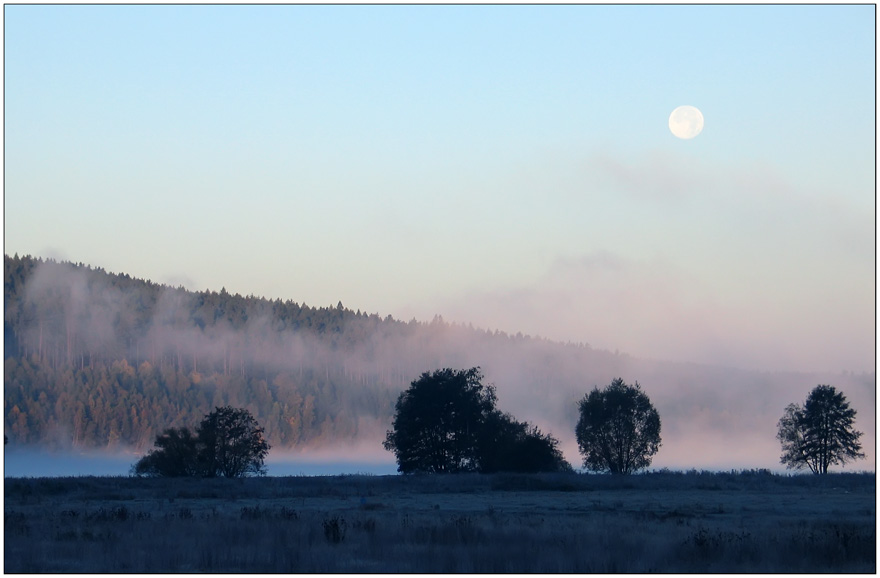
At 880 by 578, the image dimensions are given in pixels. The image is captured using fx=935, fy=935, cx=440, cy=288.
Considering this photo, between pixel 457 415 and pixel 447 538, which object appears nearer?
pixel 447 538

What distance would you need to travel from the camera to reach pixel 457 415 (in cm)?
8425

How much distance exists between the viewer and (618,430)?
86.6 meters

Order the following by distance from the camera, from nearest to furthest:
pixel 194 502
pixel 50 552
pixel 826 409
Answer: pixel 50 552 < pixel 194 502 < pixel 826 409

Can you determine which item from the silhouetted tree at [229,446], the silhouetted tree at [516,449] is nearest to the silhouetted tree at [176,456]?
the silhouetted tree at [229,446]

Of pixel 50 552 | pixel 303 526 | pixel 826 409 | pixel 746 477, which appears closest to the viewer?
pixel 50 552

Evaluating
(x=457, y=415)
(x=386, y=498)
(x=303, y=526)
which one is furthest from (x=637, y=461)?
(x=303, y=526)

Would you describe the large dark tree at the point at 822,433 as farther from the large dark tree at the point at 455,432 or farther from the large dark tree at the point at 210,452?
the large dark tree at the point at 210,452

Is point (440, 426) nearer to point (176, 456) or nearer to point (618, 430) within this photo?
point (618, 430)

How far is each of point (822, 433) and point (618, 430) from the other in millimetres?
23690

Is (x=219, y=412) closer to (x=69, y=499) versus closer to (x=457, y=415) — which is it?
(x=457, y=415)

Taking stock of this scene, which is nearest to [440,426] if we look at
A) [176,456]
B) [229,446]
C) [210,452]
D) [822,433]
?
[229,446]

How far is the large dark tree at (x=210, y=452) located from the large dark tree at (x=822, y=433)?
55.3 m

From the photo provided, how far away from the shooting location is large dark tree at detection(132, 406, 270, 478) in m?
73.9

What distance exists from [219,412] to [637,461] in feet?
124
